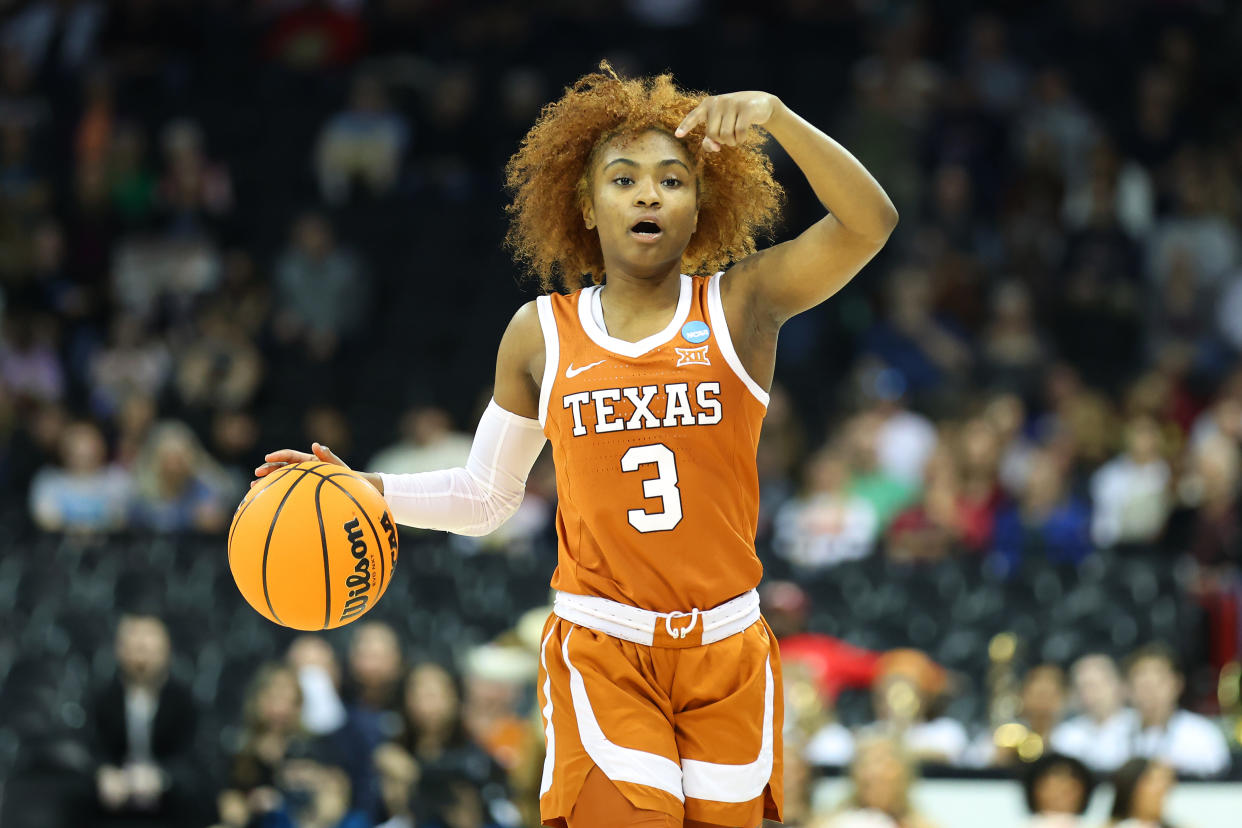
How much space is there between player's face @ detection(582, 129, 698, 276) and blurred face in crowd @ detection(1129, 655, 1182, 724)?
169 inches

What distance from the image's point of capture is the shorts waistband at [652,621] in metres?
3.99

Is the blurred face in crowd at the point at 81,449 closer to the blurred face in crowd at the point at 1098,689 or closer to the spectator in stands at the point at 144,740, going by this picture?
the spectator in stands at the point at 144,740

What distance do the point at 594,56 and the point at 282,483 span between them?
31.6ft

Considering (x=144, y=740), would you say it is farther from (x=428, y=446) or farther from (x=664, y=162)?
(x=664, y=162)

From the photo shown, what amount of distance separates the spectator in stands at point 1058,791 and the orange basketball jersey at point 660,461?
3.34m

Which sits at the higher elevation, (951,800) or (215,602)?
(215,602)

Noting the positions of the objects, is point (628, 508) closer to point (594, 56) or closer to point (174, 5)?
point (594, 56)

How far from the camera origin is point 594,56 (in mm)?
13344

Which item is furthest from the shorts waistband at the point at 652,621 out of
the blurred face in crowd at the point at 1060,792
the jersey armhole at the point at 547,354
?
the blurred face in crowd at the point at 1060,792

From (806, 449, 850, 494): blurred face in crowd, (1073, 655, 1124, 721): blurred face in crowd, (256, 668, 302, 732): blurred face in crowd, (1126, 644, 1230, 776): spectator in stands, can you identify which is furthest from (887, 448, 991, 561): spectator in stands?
(256, 668, 302, 732): blurred face in crowd

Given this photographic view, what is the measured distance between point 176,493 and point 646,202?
6.91 metres

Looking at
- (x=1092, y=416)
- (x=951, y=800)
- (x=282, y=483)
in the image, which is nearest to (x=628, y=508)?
(x=282, y=483)

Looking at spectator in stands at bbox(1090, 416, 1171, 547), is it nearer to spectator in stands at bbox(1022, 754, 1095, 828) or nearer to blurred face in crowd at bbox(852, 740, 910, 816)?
spectator in stands at bbox(1022, 754, 1095, 828)

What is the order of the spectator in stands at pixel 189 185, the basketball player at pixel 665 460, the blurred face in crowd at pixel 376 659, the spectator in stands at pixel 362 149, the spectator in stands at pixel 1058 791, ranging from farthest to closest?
the spectator in stands at pixel 362 149 → the spectator in stands at pixel 189 185 → the blurred face in crowd at pixel 376 659 → the spectator in stands at pixel 1058 791 → the basketball player at pixel 665 460
